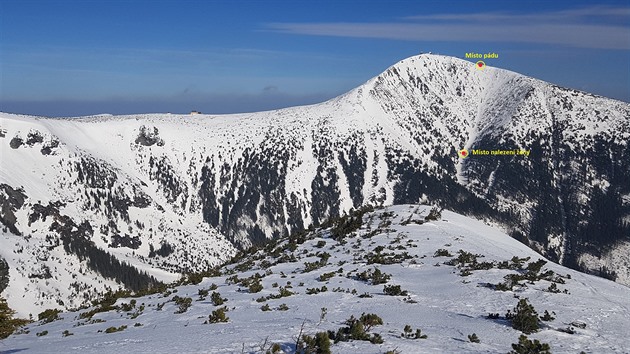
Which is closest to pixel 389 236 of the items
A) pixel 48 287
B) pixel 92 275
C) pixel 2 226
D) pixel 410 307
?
pixel 410 307

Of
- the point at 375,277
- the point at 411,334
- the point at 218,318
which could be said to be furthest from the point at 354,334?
the point at 375,277

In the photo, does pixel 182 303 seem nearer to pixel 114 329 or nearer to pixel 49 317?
pixel 114 329

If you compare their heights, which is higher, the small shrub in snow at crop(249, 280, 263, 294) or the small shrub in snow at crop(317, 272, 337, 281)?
the small shrub in snow at crop(317, 272, 337, 281)

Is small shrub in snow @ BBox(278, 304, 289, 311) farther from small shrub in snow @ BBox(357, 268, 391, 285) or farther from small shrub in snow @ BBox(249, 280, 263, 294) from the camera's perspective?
small shrub in snow @ BBox(357, 268, 391, 285)

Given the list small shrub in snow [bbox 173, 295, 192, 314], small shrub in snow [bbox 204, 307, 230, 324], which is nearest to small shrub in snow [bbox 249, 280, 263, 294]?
small shrub in snow [bbox 173, 295, 192, 314]

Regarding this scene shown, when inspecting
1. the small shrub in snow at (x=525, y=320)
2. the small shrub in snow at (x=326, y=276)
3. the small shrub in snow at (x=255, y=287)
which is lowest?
the small shrub in snow at (x=255, y=287)

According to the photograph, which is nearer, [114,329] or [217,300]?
[114,329]

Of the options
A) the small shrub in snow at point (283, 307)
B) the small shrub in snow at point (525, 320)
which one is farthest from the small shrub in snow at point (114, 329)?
the small shrub in snow at point (525, 320)

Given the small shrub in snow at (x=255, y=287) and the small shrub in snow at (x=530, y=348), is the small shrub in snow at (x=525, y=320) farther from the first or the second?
the small shrub in snow at (x=255, y=287)

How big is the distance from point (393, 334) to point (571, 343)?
5762 millimetres

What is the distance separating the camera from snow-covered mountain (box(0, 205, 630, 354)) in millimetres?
16984

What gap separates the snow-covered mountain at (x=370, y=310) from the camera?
16984mm

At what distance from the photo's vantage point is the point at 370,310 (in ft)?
72.1

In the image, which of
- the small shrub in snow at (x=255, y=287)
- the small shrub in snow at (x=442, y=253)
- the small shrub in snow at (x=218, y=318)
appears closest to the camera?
the small shrub in snow at (x=218, y=318)
